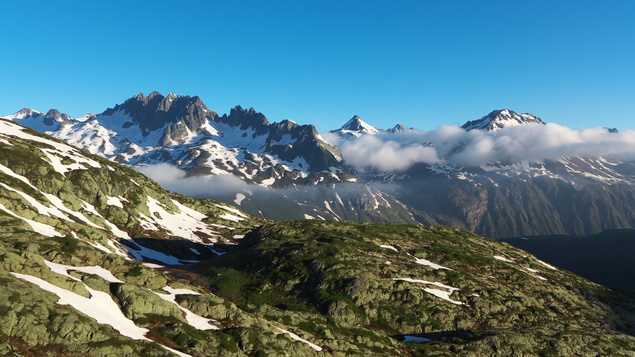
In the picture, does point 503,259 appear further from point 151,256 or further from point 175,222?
point 175,222

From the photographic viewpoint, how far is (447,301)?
95.0 m

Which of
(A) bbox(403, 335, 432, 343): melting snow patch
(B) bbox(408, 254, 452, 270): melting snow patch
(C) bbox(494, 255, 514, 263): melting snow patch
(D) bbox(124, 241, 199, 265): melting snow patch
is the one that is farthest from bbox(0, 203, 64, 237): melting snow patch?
(C) bbox(494, 255, 514, 263): melting snow patch

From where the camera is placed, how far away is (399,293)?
9406 cm

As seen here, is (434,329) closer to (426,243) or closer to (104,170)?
(426,243)

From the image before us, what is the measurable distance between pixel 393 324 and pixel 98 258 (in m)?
63.0

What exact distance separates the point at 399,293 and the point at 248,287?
37738mm

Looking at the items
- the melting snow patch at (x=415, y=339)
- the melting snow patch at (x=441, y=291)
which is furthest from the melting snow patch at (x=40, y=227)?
the melting snow patch at (x=441, y=291)

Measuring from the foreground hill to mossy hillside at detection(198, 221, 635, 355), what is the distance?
0.44m

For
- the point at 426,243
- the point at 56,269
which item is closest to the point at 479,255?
the point at 426,243

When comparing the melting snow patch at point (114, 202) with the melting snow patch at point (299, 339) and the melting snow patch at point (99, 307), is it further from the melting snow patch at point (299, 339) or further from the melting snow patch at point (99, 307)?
the melting snow patch at point (299, 339)

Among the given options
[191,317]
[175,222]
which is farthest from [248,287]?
[175,222]

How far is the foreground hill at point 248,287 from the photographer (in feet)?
159

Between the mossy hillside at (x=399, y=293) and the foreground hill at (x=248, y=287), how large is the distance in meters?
0.44

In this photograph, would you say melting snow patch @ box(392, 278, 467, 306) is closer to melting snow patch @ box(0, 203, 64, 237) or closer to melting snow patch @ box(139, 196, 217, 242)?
melting snow patch @ box(0, 203, 64, 237)
